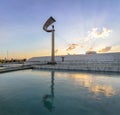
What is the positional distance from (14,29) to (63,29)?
21.3 feet

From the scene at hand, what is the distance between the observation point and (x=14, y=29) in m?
15.0

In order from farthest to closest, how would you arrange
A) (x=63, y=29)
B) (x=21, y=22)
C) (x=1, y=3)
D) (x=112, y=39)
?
(x=63, y=29) < (x=112, y=39) < (x=21, y=22) < (x=1, y=3)

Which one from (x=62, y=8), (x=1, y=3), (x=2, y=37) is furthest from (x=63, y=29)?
(x=1, y=3)

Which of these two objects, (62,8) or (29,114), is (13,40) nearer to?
(62,8)

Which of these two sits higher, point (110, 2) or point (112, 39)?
point (110, 2)

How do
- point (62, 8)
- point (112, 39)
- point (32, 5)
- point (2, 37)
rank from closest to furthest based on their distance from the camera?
1. point (32, 5)
2. point (62, 8)
3. point (2, 37)
4. point (112, 39)

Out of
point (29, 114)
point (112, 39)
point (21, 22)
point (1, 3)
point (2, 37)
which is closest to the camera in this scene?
point (29, 114)

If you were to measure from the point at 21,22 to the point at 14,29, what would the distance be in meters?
1.30

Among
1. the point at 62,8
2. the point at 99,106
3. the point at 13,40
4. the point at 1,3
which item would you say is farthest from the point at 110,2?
the point at 13,40

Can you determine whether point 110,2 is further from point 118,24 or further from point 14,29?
point 14,29

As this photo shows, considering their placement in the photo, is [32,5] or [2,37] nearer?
[32,5]

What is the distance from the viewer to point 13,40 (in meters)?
17.0

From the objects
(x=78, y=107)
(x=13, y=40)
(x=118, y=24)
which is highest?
(x=118, y=24)

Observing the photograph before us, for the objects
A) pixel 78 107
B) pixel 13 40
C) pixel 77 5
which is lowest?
pixel 78 107
